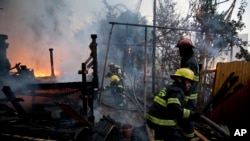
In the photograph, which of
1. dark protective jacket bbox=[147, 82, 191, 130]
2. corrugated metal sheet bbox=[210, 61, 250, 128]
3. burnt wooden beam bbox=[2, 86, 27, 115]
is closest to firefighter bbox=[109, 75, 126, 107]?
corrugated metal sheet bbox=[210, 61, 250, 128]

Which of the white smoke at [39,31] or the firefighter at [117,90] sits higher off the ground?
the white smoke at [39,31]

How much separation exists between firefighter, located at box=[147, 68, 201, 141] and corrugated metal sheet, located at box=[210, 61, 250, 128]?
3.12 meters

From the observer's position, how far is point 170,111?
3623mm

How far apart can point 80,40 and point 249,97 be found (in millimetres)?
18540

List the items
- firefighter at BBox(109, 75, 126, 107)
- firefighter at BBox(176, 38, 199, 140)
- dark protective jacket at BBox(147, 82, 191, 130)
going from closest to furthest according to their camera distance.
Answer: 1. dark protective jacket at BBox(147, 82, 191, 130)
2. firefighter at BBox(176, 38, 199, 140)
3. firefighter at BBox(109, 75, 126, 107)

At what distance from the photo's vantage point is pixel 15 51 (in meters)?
12.7

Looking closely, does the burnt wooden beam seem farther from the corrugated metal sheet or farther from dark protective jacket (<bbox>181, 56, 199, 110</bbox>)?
the corrugated metal sheet

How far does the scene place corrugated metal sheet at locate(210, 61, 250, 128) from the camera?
6.18 metres

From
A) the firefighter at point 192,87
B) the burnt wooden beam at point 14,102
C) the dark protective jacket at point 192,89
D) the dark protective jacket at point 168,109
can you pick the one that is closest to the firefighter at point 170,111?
the dark protective jacket at point 168,109

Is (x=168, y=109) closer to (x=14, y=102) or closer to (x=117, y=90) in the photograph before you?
(x=14, y=102)

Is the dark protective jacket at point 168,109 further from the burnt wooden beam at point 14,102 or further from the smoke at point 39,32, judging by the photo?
the smoke at point 39,32

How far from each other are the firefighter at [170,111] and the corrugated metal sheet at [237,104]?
312 cm

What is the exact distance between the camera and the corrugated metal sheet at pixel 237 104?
20.3ft

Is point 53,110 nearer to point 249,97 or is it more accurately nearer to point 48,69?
point 249,97
